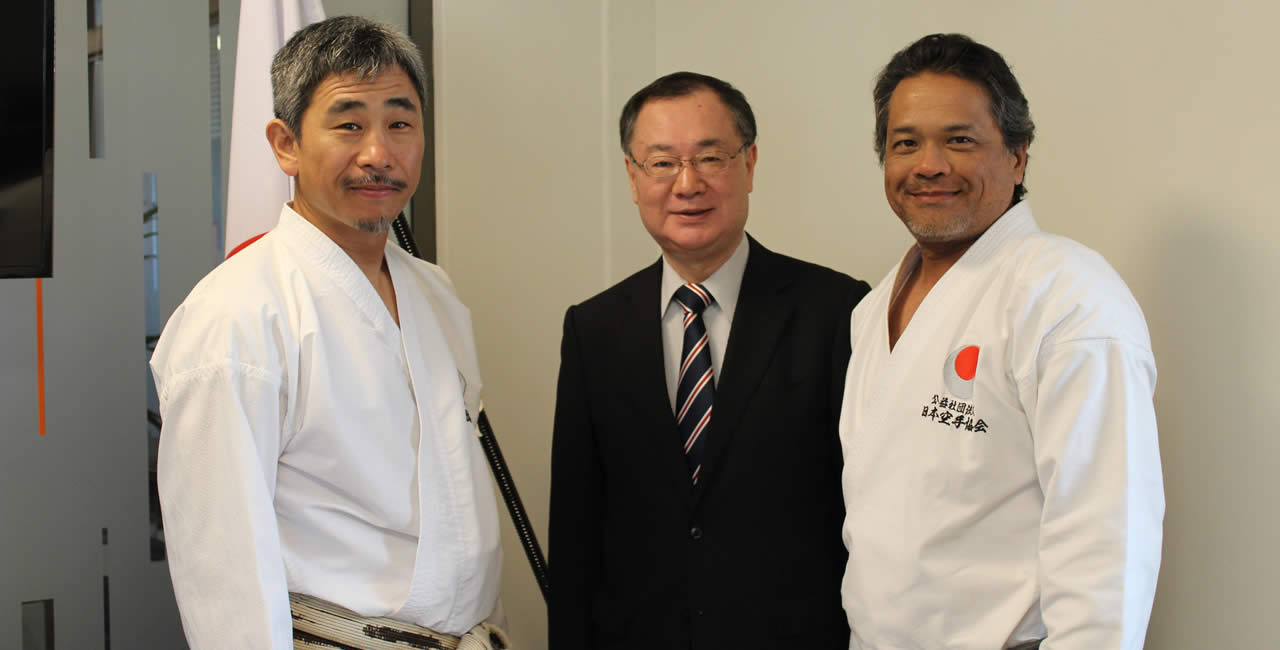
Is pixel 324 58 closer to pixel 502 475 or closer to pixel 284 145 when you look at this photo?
pixel 284 145

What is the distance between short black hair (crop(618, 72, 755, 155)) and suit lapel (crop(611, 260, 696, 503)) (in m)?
0.30

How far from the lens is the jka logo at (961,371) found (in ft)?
4.73

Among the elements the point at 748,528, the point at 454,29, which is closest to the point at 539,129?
the point at 454,29

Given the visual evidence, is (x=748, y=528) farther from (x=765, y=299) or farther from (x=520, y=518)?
(x=520, y=518)

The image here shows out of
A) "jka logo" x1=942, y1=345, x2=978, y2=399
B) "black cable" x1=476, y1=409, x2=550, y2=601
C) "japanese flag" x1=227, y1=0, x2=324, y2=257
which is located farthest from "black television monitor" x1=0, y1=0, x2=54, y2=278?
"jka logo" x1=942, y1=345, x2=978, y2=399

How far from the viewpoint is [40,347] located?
2.05 m

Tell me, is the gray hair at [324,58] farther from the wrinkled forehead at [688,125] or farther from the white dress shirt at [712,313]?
the white dress shirt at [712,313]

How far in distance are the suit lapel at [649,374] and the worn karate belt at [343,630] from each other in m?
0.53

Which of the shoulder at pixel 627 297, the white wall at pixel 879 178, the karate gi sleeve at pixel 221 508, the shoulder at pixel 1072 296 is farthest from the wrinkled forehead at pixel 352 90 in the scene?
the white wall at pixel 879 178

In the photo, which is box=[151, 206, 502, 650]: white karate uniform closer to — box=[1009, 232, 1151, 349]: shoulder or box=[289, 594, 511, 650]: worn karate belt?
box=[289, 594, 511, 650]: worn karate belt

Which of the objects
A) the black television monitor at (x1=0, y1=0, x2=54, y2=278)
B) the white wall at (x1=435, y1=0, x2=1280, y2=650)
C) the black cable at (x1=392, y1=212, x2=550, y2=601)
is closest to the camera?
the white wall at (x1=435, y1=0, x2=1280, y2=650)

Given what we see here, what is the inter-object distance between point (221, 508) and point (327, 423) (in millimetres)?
207

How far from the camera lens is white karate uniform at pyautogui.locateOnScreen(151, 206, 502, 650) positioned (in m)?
1.39

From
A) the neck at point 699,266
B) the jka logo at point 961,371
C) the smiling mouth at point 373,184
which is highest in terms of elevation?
the smiling mouth at point 373,184
